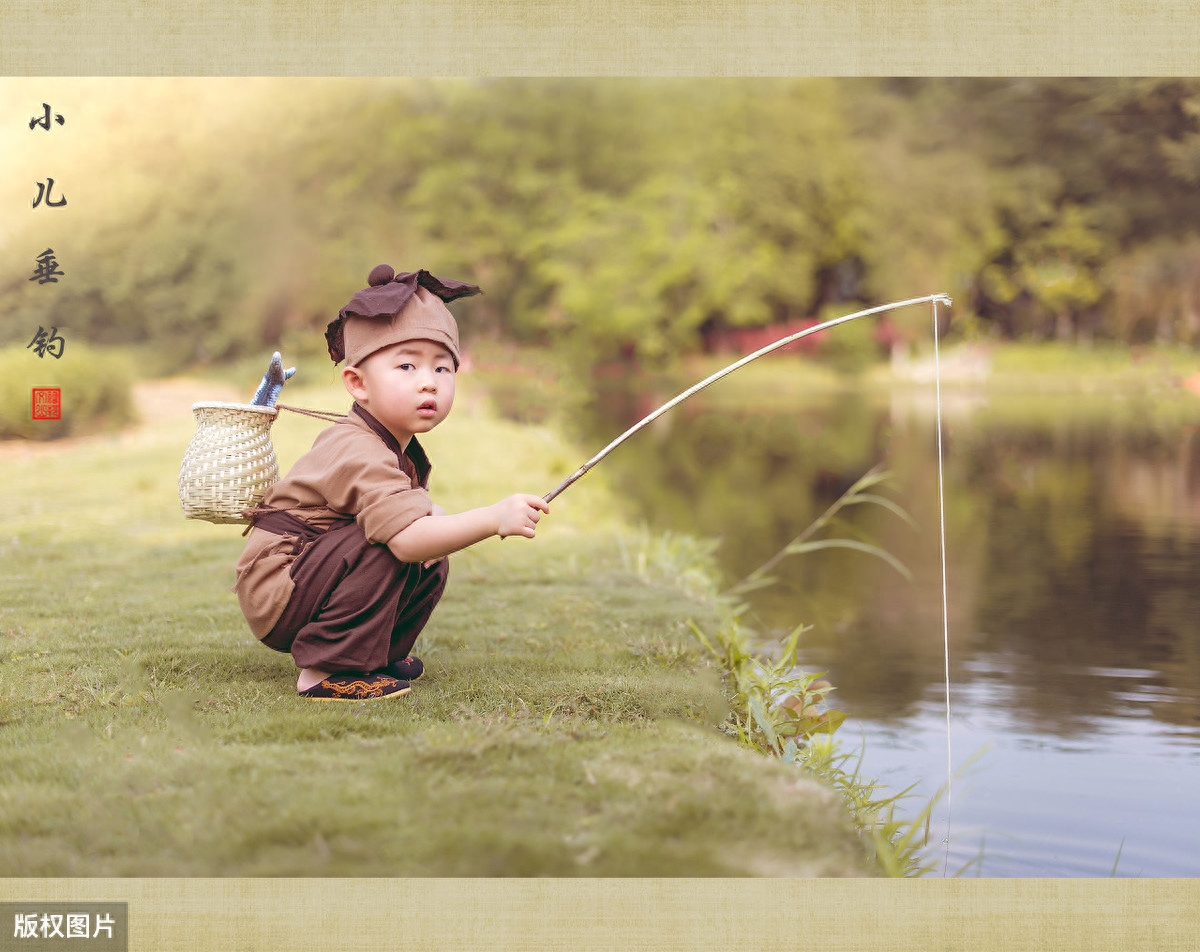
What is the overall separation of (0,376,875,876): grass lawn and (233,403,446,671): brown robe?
0.16 metres

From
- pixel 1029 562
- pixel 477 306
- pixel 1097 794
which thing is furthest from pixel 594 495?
pixel 477 306

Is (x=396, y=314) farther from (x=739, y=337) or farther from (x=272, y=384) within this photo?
(x=739, y=337)

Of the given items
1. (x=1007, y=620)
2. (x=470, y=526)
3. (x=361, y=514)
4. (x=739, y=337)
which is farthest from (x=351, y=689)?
(x=739, y=337)

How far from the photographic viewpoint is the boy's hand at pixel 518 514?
2.80 meters

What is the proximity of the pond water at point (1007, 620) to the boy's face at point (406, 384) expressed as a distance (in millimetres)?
1674

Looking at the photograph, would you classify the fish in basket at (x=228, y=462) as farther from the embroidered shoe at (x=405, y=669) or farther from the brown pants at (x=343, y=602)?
the embroidered shoe at (x=405, y=669)

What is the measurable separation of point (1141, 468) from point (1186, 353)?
13.6 meters

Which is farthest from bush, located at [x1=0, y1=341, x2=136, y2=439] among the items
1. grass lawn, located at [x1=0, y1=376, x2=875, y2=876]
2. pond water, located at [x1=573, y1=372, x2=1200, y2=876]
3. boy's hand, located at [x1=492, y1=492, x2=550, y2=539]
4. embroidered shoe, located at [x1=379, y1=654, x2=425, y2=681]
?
boy's hand, located at [x1=492, y1=492, x2=550, y2=539]

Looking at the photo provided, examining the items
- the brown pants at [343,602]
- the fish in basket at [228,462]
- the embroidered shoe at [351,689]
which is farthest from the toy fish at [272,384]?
the embroidered shoe at [351,689]

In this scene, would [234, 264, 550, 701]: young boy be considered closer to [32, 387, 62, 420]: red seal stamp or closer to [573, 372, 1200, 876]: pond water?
[573, 372, 1200, 876]: pond water

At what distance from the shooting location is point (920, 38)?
13.5 feet

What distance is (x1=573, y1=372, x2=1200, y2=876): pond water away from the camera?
3357 millimetres

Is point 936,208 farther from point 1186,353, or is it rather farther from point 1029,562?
point 1029,562

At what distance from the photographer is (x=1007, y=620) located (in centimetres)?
543
